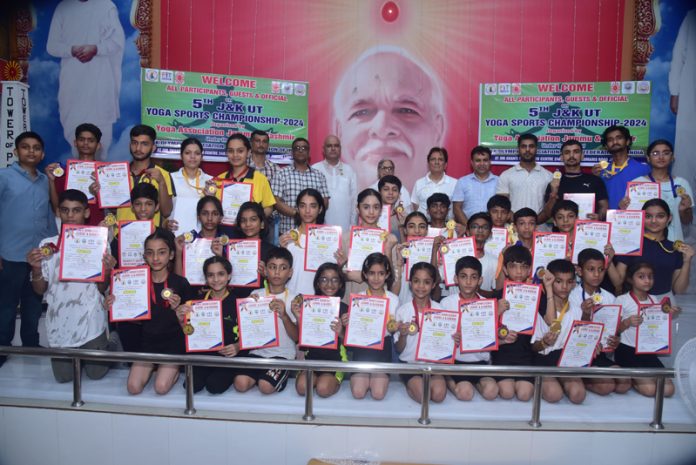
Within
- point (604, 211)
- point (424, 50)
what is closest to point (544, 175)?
point (604, 211)

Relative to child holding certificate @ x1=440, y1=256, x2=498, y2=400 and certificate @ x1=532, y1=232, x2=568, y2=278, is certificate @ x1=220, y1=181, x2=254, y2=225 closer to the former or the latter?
child holding certificate @ x1=440, y1=256, x2=498, y2=400

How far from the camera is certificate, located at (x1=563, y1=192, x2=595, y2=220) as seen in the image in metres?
4.23

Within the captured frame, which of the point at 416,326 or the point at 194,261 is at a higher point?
the point at 194,261

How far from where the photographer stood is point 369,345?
10.1 feet

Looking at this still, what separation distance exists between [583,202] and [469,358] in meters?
1.84

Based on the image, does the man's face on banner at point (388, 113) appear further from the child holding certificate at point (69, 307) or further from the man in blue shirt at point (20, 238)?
the child holding certificate at point (69, 307)

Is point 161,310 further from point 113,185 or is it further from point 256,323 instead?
point 113,185

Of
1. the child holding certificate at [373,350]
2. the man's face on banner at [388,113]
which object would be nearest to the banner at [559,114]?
the man's face on banner at [388,113]

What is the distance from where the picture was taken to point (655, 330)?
10.9 feet

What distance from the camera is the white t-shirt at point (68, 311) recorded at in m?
3.35

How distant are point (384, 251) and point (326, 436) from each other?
4.56 feet

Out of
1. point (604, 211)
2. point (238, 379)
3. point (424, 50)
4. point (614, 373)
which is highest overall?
point (424, 50)

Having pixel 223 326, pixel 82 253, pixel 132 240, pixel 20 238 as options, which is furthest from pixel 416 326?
pixel 20 238

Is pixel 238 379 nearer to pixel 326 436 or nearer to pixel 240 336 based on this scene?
pixel 240 336
